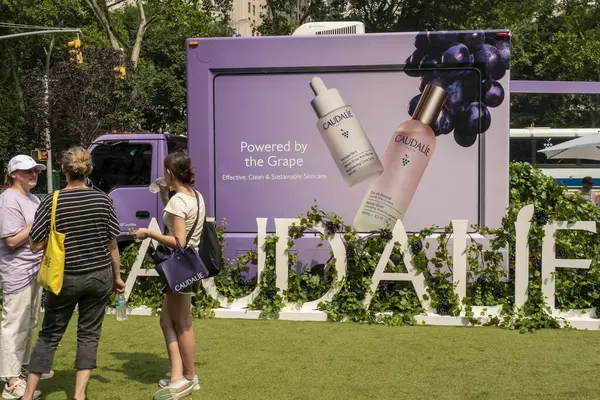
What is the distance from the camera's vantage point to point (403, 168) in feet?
25.5

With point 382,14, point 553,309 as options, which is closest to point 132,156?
point 553,309

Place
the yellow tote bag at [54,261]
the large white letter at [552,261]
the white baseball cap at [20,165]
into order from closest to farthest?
the yellow tote bag at [54,261] < the white baseball cap at [20,165] < the large white letter at [552,261]

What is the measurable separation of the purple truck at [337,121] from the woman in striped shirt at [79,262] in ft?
10.3

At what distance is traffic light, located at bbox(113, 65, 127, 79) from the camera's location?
22491 millimetres

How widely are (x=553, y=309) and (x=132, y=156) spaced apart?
18.0ft

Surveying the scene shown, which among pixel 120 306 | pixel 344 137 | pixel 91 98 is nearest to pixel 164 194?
pixel 120 306

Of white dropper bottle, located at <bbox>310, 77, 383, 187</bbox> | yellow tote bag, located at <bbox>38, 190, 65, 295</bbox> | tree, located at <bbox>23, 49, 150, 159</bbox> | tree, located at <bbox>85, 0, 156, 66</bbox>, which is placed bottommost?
yellow tote bag, located at <bbox>38, 190, 65, 295</bbox>

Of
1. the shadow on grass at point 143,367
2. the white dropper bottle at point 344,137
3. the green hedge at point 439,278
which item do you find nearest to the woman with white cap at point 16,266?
the shadow on grass at point 143,367

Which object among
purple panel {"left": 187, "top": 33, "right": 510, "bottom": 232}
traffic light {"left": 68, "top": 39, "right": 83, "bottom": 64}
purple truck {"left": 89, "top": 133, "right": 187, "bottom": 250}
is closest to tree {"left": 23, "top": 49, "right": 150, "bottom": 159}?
traffic light {"left": 68, "top": 39, "right": 83, "bottom": 64}

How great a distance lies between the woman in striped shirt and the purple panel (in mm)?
3139

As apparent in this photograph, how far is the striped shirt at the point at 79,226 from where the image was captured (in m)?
4.76

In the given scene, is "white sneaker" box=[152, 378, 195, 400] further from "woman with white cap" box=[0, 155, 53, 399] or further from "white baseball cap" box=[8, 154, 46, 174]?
"white baseball cap" box=[8, 154, 46, 174]

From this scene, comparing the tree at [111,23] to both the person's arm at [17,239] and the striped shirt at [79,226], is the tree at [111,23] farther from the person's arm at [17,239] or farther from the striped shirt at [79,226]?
the striped shirt at [79,226]

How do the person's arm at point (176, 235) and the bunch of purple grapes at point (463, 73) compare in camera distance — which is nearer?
the person's arm at point (176, 235)
